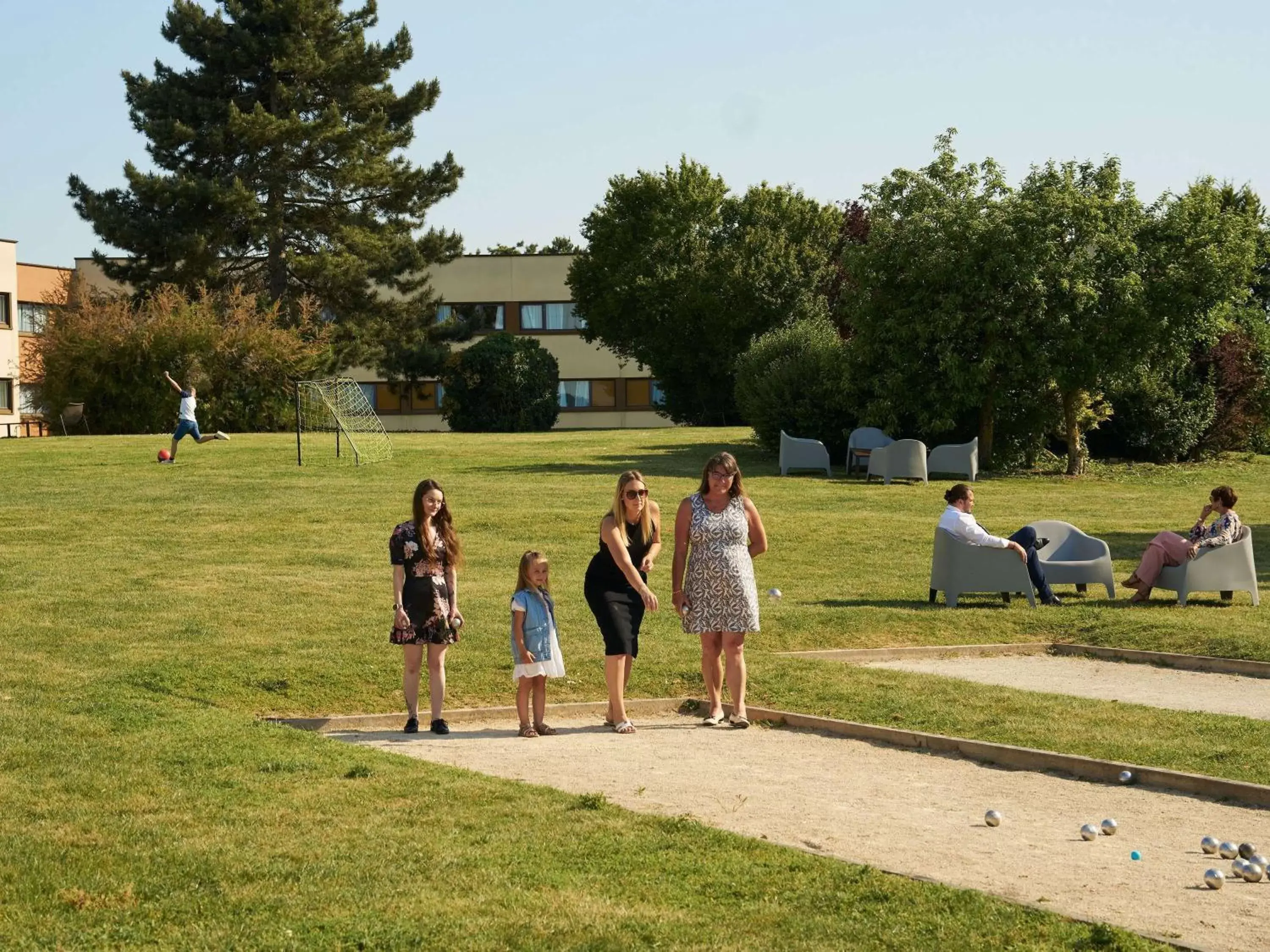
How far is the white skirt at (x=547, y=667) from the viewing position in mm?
10750

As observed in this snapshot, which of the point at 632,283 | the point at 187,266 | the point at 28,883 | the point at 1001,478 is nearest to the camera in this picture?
the point at 28,883

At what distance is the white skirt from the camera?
10750mm

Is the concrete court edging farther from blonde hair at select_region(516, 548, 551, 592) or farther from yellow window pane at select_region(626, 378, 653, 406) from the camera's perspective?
yellow window pane at select_region(626, 378, 653, 406)

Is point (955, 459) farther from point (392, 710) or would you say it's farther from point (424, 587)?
point (424, 587)

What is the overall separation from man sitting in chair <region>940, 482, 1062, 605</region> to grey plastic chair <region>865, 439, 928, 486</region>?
13.9 meters

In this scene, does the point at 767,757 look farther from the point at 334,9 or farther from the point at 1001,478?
the point at 334,9

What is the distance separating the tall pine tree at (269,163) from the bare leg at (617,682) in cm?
4390

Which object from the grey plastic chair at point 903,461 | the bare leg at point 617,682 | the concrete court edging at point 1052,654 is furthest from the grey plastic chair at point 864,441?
the bare leg at point 617,682

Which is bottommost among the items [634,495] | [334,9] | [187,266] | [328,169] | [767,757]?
[767,757]

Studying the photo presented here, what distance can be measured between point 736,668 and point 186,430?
873 inches

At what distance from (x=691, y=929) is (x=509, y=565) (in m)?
12.5

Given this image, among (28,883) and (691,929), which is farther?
(28,883)

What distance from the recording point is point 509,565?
18.5 metres

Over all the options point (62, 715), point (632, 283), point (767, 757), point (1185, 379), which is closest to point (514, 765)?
point (767, 757)
